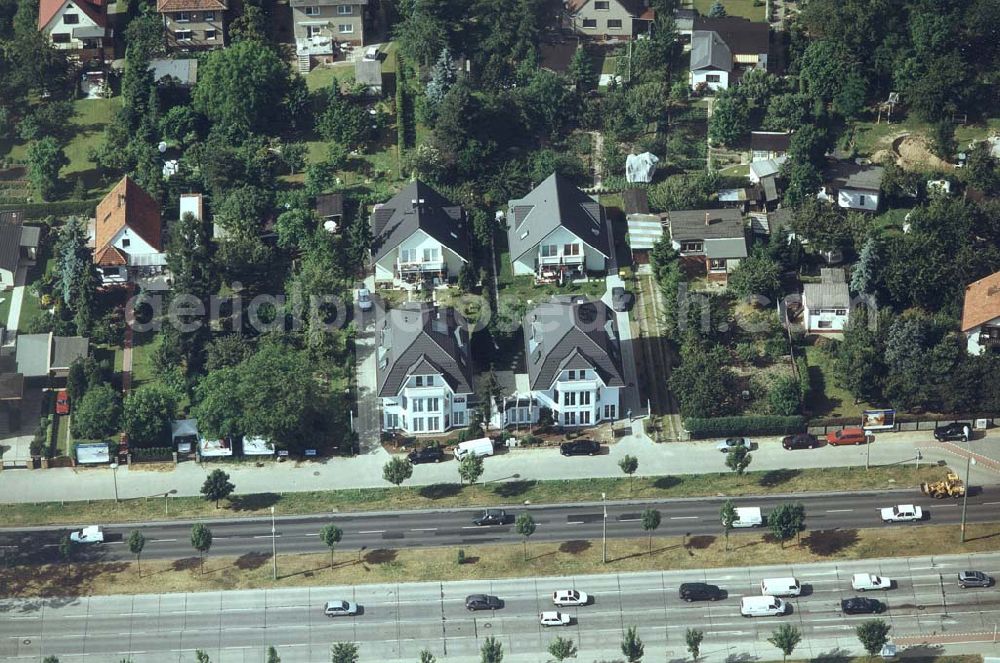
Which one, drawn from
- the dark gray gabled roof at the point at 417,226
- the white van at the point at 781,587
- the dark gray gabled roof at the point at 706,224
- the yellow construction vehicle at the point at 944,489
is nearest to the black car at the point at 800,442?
the yellow construction vehicle at the point at 944,489

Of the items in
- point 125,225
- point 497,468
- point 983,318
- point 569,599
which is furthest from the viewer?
point 125,225

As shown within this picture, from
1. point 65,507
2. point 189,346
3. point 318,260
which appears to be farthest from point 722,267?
point 65,507

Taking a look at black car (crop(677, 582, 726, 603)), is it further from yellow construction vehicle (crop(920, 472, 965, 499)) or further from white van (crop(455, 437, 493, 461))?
white van (crop(455, 437, 493, 461))

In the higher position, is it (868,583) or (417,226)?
(417,226)

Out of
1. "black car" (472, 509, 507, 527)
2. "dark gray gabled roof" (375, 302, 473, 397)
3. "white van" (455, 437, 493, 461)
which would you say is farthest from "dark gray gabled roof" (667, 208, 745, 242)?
"black car" (472, 509, 507, 527)

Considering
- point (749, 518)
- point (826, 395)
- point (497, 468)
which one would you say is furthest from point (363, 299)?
point (749, 518)

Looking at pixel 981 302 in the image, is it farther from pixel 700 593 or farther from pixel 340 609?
pixel 340 609

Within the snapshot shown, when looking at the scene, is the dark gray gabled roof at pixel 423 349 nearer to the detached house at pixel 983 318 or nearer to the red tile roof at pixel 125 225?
the red tile roof at pixel 125 225
